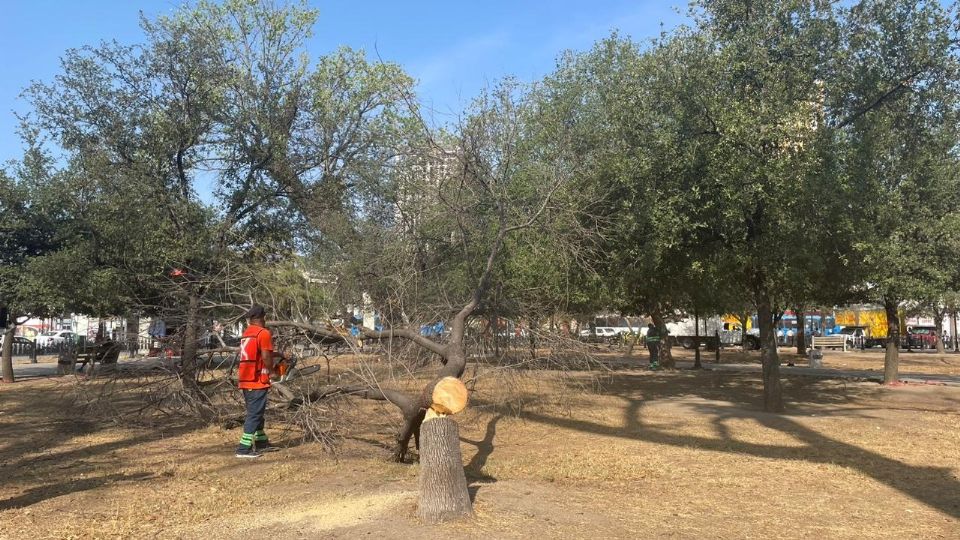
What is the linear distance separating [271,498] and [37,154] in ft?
40.2

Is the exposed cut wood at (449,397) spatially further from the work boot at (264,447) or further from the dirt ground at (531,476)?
the work boot at (264,447)

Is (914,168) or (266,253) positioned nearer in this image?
(266,253)

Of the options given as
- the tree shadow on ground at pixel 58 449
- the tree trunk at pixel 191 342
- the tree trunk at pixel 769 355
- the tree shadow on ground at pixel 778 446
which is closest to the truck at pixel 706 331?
the tree shadow on ground at pixel 778 446

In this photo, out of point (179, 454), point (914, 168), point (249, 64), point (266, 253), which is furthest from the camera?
point (914, 168)

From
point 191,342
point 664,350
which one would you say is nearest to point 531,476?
point 191,342

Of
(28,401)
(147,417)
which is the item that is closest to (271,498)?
(147,417)

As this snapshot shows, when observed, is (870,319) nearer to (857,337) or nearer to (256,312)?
(857,337)

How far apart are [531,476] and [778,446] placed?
3.61 meters

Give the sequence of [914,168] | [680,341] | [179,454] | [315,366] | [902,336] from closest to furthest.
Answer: [179,454] → [315,366] → [914,168] → [902,336] → [680,341]

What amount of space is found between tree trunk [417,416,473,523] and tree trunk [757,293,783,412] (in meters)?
8.19

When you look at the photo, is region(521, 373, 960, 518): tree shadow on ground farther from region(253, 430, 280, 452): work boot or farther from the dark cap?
the dark cap

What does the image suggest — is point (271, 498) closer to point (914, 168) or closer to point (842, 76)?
point (842, 76)

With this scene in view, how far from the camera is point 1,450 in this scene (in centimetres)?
855

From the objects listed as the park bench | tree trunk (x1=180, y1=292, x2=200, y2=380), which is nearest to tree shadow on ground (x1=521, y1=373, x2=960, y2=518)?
tree trunk (x1=180, y1=292, x2=200, y2=380)
